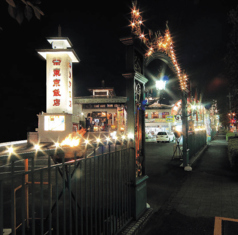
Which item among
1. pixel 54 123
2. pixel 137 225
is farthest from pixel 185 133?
pixel 54 123

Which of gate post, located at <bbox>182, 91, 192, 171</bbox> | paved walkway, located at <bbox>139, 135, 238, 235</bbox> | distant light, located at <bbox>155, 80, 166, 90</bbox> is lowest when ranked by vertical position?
paved walkway, located at <bbox>139, 135, 238, 235</bbox>

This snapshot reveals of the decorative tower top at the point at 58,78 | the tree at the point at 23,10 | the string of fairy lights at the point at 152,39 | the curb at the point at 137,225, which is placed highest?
the decorative tower top at the point at 58,78

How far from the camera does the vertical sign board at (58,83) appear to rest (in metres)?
23.4

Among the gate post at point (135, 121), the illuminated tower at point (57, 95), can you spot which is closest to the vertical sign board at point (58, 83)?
the illuminated tower at point (57, 95)

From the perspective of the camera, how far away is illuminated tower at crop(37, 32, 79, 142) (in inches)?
925

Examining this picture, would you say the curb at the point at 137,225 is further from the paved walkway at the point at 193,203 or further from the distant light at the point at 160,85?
the distant light at the point at 160,85

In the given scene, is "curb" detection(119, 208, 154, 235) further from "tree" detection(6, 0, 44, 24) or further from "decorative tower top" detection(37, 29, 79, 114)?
"decorative tower top" detection(37, 29, 79, 114)

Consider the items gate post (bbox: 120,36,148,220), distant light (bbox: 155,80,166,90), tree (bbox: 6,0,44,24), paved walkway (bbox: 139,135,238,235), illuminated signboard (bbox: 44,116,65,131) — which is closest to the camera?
tree (bbox: 6,0,44,24)

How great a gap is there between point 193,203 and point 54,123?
21.1m

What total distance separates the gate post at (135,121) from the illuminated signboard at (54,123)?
1984 centimetres

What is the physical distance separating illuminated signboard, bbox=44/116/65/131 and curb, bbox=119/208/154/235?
66.9ft

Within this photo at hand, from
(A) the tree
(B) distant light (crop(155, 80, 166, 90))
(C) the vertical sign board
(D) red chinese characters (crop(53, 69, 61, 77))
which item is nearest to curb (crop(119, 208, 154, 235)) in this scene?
(A) the tree

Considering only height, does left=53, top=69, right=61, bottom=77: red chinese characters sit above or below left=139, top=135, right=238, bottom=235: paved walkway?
above

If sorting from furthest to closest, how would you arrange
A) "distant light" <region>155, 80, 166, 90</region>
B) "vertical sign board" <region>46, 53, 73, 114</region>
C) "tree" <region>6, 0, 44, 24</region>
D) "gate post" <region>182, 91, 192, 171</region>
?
1. "vertical sign board" <region>46, 53, 73, 114</region>
2. "gate post" <region>182, 91, 192, 171</region>
3. "distant light" <region>155, 80, 166, 90</region>
4. "tree" <region>6, 0, 44, 24</region>
